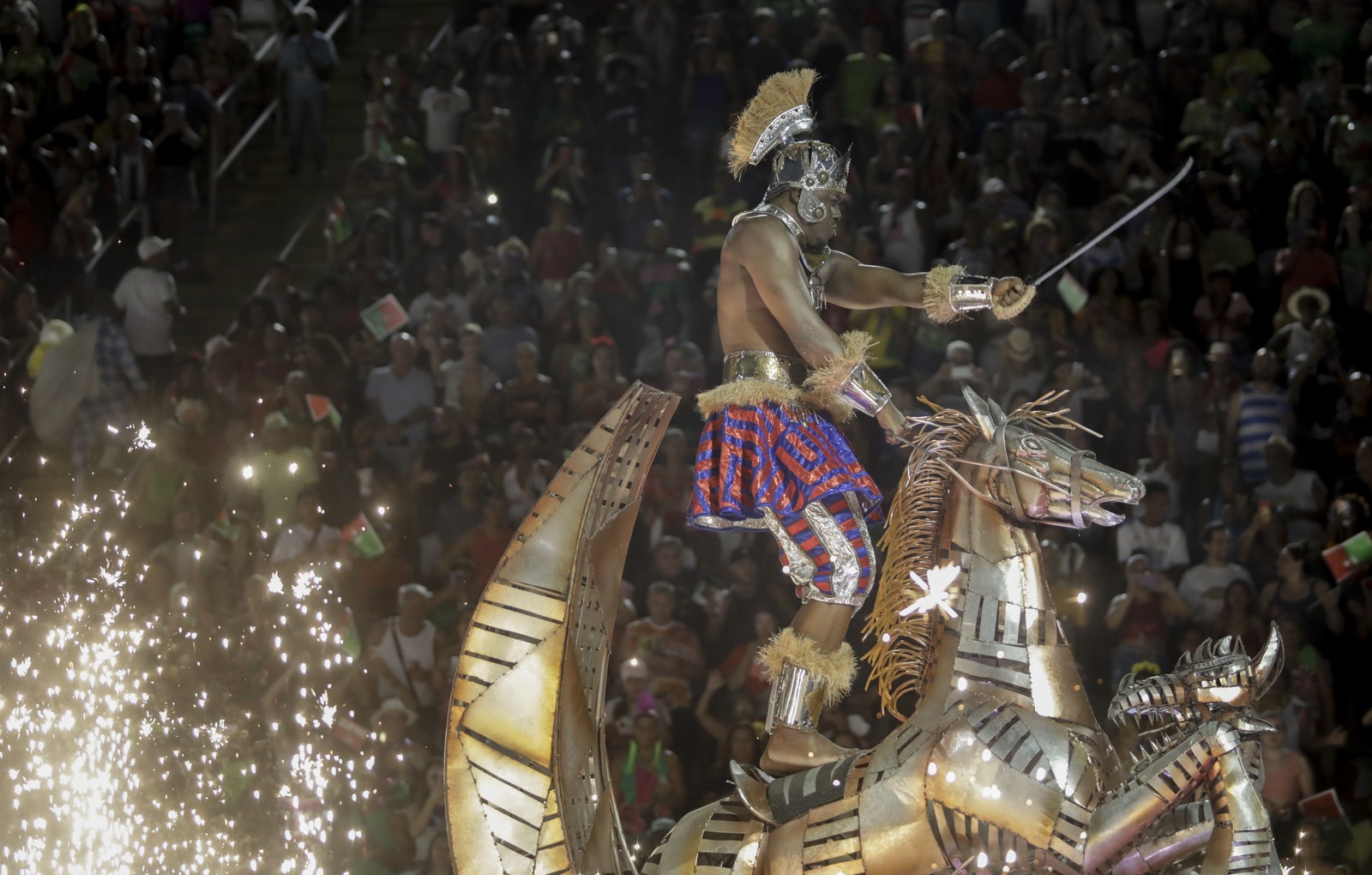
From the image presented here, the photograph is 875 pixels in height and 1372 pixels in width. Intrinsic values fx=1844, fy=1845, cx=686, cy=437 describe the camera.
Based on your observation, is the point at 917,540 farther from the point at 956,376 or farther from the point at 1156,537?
the point at 956,376

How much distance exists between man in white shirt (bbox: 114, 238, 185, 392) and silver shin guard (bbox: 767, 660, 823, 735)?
23.9 ft

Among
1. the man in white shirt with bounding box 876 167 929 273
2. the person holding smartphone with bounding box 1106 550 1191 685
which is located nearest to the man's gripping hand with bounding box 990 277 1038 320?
the person holding smartphone with bounding box 1106 550 1191 685

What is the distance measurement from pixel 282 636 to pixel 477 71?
209 inches

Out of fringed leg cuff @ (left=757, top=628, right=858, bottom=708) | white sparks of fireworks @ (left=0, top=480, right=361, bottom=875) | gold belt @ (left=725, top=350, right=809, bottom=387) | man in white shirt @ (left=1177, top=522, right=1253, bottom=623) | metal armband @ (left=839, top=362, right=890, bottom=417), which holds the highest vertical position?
man in white shirt @ (left=1177, top=522, right=1253, bottom=623)

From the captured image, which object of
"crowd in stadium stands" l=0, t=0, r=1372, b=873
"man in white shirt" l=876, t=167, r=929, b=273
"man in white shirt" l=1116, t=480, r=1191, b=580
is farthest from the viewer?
"man in white shirt" l=876, t=167, r=929, b=273

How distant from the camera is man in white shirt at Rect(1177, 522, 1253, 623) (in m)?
9.15

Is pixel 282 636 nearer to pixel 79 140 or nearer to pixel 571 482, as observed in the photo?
pixel 571 482

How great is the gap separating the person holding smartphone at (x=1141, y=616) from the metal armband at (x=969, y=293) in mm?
3579

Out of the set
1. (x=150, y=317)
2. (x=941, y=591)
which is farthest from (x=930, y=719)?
(x=150, y=317)

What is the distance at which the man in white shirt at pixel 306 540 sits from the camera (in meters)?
9.60

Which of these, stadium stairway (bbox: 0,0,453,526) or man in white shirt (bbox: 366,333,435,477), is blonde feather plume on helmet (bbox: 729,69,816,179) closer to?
man in white shirt (bbox: 366,333,435,477)

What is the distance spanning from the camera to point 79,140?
1303 cm

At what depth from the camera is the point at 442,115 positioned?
42.4 feet

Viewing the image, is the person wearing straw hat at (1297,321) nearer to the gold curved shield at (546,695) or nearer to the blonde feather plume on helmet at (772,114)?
the blonde feather plume on helmet at (772,114)
